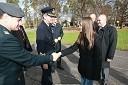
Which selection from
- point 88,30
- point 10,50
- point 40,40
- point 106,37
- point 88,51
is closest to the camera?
point 10,50

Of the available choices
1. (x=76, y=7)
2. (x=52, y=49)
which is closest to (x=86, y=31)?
(x=52, y=49)

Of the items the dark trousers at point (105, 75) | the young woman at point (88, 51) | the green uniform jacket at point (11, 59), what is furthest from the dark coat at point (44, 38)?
the green uniform jacket at point (11, 59)

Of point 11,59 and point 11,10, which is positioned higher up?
point 11,10

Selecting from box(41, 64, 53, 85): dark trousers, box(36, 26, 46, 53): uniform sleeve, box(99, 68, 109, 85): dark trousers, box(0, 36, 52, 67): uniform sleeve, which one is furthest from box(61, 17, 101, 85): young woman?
box(0, 36, 52, 67): uniform sleeve

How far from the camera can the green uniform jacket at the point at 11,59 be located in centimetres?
305

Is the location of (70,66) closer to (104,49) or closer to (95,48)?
(104,49)

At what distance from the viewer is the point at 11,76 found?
127 inches

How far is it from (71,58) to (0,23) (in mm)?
8248

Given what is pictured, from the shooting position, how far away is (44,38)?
5.62 m

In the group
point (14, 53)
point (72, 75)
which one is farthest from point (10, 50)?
point (72, 75)

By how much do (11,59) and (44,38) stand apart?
8.28 feet

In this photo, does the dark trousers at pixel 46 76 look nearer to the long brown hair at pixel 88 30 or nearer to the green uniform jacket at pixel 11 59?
the long brown hair at pixel 88 30

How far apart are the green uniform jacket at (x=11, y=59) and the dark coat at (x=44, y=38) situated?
2.09m

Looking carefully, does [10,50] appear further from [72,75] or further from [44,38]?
[72,75]
